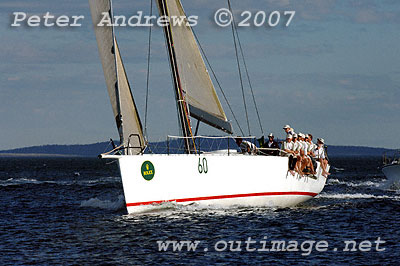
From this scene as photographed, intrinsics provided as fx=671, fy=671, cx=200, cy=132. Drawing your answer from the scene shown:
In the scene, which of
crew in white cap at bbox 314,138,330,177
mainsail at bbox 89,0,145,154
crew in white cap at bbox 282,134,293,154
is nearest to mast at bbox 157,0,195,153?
mainsail at bbox 89,0,145,154

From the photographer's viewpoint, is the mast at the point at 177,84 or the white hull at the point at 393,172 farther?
the white hull at the point at 393,172

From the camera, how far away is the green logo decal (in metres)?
23.7

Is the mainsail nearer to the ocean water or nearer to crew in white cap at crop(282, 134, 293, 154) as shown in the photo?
the ocean water

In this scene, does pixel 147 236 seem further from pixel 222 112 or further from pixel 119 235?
pixel 222 112

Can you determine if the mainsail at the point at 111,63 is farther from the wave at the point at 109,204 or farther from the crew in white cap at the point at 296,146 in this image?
the crew in white cap at the point at 296,146

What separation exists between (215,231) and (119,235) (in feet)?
10.4

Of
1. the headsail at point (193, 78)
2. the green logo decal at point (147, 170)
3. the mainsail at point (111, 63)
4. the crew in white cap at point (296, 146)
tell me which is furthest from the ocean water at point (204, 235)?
the headsail at point (193, 78)

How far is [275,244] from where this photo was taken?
20703 millimetres

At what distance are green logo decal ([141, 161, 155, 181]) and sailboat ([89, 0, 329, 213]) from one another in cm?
1

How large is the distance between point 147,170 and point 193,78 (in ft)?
18.0

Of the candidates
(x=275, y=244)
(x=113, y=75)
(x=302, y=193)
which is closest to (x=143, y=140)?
(x=113, y=75)

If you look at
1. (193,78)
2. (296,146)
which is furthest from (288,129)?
(193,78)

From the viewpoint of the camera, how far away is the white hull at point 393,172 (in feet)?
146

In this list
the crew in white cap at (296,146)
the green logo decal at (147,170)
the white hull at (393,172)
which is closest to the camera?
the green logo decal at (147,170)
